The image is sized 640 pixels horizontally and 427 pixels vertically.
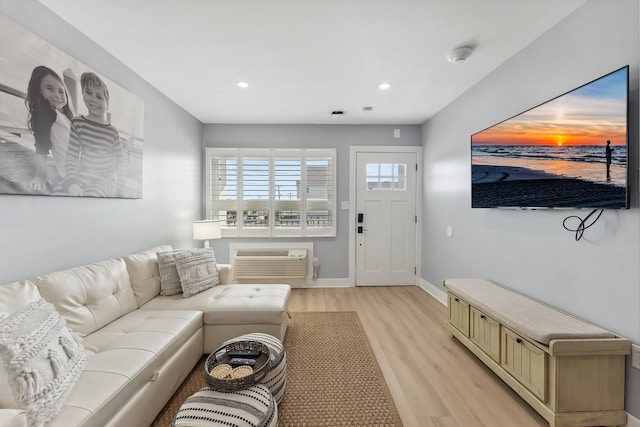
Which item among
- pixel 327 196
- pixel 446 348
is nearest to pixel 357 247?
pixel 327 196

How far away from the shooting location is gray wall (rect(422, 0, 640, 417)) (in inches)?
58.5

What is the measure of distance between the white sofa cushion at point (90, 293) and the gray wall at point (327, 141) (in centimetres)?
208

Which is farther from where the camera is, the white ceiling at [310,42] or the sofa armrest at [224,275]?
the sofa armrest at [224,275]

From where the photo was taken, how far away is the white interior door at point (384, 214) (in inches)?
166

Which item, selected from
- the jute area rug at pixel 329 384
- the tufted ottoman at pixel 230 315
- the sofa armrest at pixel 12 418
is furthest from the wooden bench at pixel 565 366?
the sofa armrest at pixel 12 418

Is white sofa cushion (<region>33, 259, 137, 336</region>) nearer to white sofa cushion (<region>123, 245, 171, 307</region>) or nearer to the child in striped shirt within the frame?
white sofa cushion (<region>123, 245, 171, 307</region>)

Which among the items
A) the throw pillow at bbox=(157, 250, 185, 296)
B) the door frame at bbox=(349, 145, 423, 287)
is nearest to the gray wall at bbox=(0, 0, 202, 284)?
the throw pillow at bbox=(157, 250, 185, 296)

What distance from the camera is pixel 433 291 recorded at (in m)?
3.79

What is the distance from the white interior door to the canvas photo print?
295cm

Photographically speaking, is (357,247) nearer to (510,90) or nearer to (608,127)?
(510,90)

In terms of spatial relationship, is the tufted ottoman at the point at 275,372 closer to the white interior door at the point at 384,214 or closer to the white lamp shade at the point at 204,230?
the white lamp shade at the point at 204,230

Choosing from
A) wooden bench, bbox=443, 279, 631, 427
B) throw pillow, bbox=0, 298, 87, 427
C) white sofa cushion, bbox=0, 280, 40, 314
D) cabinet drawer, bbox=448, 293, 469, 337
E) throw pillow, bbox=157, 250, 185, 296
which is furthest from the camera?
throw pillow, bbox=157, 250, 185, 296

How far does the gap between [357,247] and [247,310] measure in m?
2.29

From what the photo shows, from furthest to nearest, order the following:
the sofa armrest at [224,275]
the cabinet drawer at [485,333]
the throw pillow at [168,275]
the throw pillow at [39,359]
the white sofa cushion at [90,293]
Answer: the sofa armrest at [224,275]
the throw pillow at [168,275]
the cabinet drawer at [485,333]
the white sofa cushion at [90,293]
the throw pillow at [39,359]
